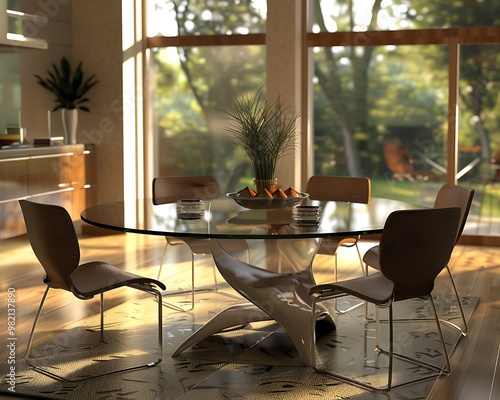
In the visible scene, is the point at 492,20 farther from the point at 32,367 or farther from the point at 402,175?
the point at 32,367

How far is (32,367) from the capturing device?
4020 millimetres

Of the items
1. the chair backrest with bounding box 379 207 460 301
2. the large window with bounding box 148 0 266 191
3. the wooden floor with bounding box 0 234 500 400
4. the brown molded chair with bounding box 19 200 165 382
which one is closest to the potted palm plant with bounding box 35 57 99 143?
the large window with bounding box 148 0 266 191

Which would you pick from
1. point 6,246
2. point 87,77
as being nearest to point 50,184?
point 6,246

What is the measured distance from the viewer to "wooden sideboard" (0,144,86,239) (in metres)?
6.90

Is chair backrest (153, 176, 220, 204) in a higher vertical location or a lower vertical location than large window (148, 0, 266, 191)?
lower

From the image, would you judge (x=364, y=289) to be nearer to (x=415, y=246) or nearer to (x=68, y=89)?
(x=415, y=246)

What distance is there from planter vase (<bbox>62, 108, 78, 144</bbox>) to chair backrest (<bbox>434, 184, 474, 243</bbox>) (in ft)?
14.1

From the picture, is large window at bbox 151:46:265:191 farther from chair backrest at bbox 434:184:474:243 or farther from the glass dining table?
chair backrest at bbox 434:184:474:243

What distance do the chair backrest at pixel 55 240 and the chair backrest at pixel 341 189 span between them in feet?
6.98

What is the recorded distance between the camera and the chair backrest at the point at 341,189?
219 inches

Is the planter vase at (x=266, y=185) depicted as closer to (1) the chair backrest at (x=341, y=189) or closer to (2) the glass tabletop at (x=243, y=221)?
(2) the glass tabletop at (x=243, y=221)

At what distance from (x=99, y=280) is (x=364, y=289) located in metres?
1.30

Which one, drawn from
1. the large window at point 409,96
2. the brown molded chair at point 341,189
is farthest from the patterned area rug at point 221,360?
the large window at point 409,96

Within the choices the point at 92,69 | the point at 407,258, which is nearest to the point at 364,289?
the point at 407,258
